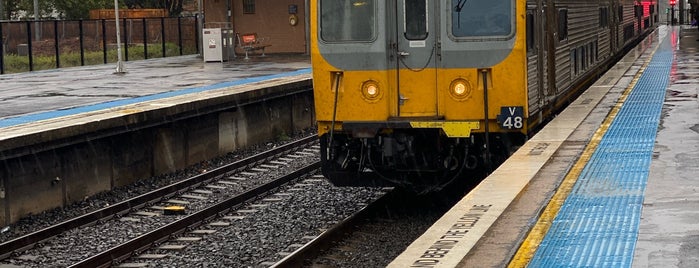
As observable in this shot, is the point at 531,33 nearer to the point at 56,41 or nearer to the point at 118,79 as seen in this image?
the point at 118,79

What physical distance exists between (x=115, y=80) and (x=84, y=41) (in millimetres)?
9723

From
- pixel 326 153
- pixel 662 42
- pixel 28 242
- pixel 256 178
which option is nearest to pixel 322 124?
pixel 326 153

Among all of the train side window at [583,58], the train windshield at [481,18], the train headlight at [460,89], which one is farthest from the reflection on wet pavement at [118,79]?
the train windshield at [481,18]

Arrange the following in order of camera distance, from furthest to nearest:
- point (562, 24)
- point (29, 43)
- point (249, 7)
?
point (249, 7) → point (29, 43) → point (562, 24)

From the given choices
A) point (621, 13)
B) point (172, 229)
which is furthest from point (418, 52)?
point (621, 13)

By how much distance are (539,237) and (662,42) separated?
3676cm

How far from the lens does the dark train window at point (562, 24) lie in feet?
47.0

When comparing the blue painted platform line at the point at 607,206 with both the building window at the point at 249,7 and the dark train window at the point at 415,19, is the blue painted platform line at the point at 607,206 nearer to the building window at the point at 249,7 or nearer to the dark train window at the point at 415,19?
the dark train window at the point at 415,19

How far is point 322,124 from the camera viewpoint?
12148 mm

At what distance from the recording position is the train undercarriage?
11.9 metres

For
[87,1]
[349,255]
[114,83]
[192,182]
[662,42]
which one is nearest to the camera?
[349,255]

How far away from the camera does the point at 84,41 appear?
3406 centimetres

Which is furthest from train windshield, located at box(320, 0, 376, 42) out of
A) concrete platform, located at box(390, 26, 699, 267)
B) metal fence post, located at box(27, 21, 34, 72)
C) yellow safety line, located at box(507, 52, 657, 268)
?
metal fence post, located at box(27, 21, 34, 72)

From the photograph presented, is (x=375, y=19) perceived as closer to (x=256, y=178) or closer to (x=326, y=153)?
(x=326, y=153)
